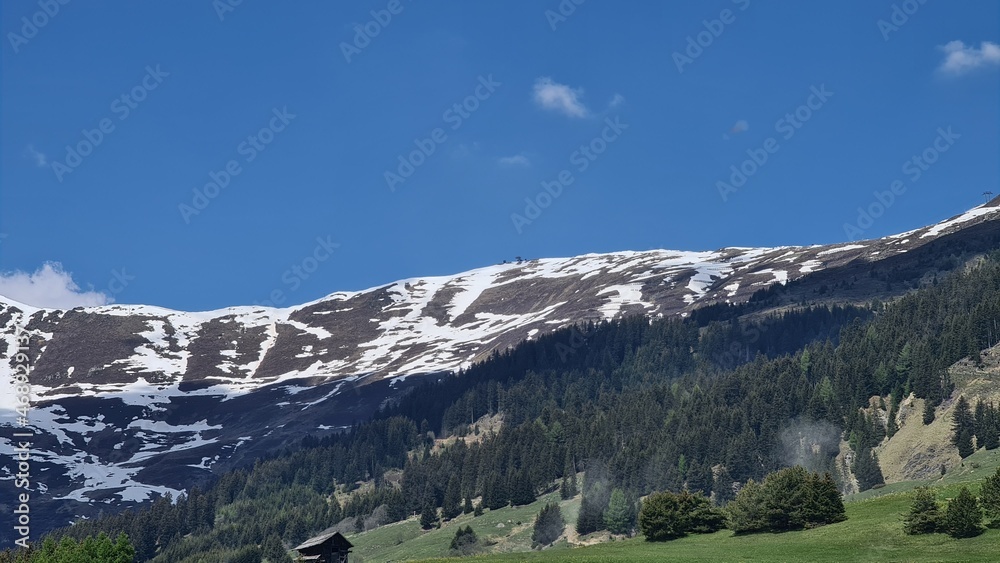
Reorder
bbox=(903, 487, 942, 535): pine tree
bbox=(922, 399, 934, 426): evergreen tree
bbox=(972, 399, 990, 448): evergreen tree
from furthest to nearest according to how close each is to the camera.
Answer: bbox=(922, 399, 934, 426): evergreen tree, bbox=(972, 399, 990, 448): evergreen tree, bbox=(903, 487, 942, 535): pine tree

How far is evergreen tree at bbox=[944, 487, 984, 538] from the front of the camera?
71.1m

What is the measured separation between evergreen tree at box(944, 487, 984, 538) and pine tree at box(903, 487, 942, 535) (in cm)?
108

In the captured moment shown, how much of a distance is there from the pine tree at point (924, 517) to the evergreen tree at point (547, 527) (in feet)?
314

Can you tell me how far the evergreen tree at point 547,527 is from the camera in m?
166

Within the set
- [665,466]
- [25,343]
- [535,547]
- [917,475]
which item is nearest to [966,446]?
[917,475]

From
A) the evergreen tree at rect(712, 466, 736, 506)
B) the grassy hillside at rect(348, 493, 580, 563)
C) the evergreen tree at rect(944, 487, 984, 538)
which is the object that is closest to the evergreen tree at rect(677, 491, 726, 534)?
the evergreen tree at rect(944, 487, 984, 538)

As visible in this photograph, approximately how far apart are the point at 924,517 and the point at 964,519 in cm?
316

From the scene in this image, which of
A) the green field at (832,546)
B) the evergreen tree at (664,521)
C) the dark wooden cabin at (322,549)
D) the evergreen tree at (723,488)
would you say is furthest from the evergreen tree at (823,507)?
the evergreen tree at (723,488)

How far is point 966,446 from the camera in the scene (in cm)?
14662

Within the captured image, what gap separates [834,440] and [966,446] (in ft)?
107

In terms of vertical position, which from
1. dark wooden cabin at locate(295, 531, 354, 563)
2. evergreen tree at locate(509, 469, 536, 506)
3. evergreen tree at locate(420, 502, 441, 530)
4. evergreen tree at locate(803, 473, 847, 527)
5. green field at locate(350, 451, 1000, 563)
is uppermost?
evergreen tree at locate(509, 469, 536, 506)

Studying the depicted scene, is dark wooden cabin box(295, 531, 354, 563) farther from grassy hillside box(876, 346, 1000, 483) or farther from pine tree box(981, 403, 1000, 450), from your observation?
pine tree box(981, 403, 1000, 450)

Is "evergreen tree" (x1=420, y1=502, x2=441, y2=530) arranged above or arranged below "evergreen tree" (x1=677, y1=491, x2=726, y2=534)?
above

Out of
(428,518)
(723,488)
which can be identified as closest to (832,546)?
(723,488)
